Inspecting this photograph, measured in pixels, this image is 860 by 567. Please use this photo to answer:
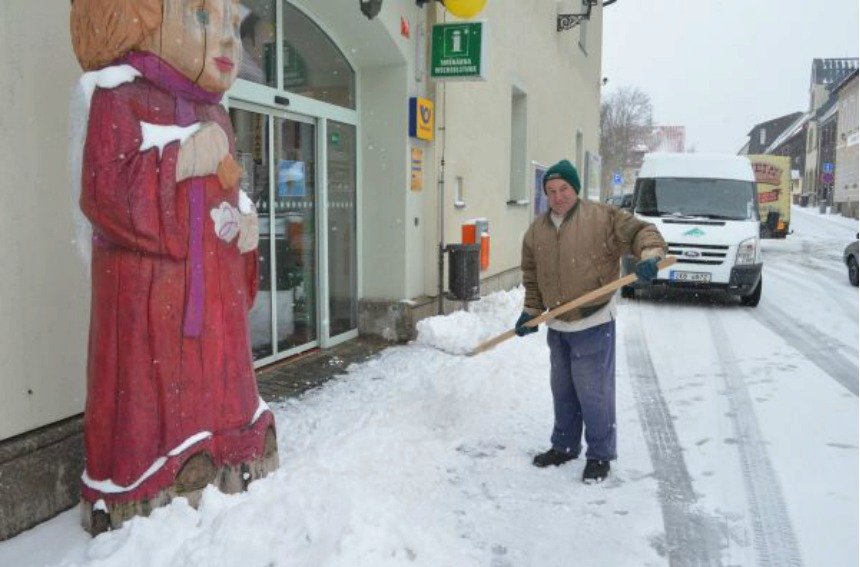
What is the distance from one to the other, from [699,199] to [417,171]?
5330 mm

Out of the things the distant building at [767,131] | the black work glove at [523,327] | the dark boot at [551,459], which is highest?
the distant building at [767,131]

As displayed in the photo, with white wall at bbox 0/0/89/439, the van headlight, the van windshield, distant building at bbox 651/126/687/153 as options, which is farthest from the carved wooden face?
distant building at bbox 651/126/687/153

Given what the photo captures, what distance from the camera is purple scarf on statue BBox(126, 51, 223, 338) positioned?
2885mm

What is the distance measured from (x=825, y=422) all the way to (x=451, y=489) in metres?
2.91

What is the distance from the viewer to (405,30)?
699 cm

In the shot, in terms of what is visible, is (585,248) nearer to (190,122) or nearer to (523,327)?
(523,327)

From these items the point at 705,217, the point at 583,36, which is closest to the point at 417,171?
the point at 705,217

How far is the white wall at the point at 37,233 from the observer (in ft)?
10.3

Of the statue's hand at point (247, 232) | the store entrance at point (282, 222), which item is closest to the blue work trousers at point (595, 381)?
the statue's hand at point (247, 232)

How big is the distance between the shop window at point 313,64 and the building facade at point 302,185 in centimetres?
2

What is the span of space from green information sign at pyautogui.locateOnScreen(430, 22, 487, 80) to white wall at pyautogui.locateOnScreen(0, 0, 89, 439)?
4.46 m

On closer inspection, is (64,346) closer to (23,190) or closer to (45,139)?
(23,190)

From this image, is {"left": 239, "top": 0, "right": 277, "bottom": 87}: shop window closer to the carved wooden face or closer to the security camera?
the security camera

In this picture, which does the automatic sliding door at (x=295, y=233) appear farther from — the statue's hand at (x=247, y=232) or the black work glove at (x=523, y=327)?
the statue's hand at (x=247, y=232)
